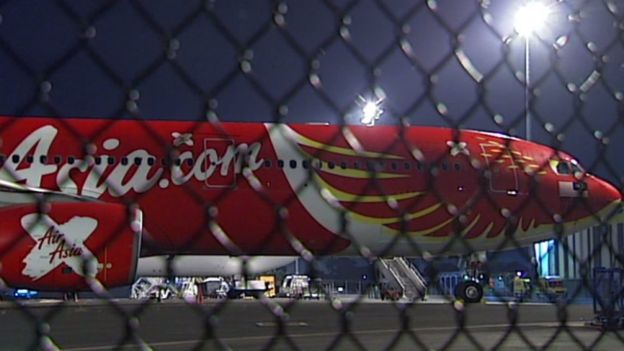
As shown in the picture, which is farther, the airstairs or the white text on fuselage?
the airstairs

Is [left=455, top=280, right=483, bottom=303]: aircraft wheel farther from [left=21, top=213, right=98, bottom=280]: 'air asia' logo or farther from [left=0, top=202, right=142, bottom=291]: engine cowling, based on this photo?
[left=21, top=213, right=98, bottom=280]: 'air asia' logo

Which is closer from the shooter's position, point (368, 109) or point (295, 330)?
point (368, 109)

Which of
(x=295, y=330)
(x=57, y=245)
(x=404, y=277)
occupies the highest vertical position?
(x=404, y=277)

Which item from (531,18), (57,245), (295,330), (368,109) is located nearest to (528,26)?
(531,18)

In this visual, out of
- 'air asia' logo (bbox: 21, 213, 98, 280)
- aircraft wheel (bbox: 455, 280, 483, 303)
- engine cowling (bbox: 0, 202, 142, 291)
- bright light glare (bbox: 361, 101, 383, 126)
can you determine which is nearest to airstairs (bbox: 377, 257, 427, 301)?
aircraft wheel (bbox: 455, 280, 483, 303)

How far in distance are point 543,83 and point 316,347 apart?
4733 millimetres

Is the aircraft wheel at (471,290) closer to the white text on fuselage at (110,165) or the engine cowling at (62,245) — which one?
the white text on fuselage at (110,165)

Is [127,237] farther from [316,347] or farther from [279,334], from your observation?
[279,334]

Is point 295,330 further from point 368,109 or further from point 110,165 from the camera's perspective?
point 368,109

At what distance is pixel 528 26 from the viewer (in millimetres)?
3135

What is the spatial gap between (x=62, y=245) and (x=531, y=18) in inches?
124

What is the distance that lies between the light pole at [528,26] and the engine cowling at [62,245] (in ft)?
6.37

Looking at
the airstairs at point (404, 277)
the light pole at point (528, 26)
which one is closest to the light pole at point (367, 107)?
the light pole at point (528, 26)

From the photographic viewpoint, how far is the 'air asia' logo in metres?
4.14
